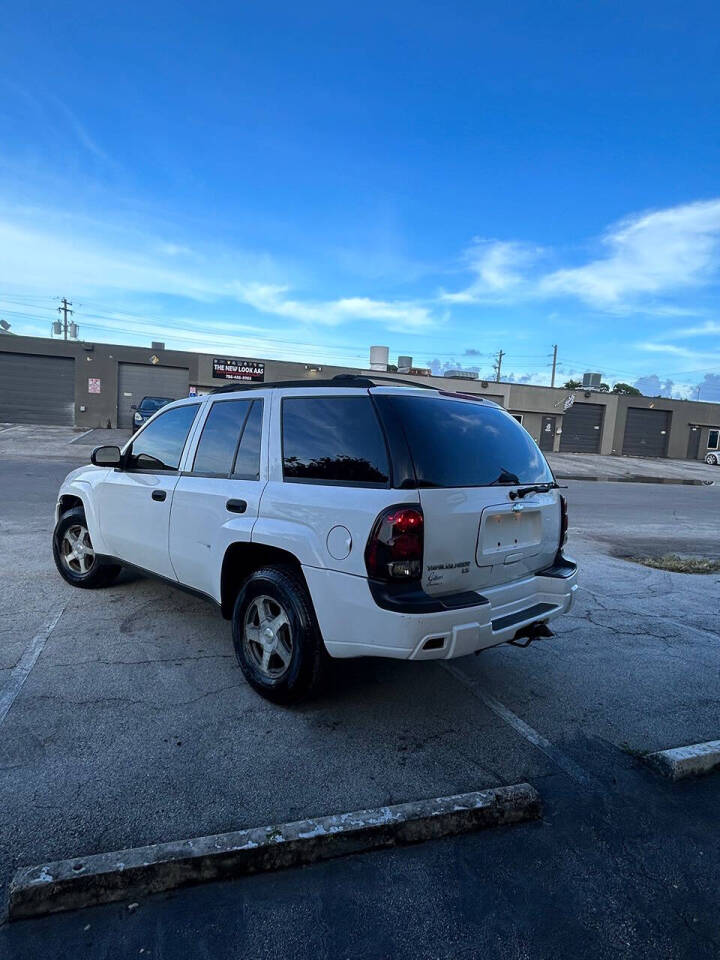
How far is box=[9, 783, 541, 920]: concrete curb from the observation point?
77.0 inches

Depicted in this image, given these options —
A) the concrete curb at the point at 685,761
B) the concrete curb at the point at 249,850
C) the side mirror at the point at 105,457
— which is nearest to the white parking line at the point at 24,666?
the side mirror at the point at 105,457

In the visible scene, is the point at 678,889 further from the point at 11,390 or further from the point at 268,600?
the point at 11,390

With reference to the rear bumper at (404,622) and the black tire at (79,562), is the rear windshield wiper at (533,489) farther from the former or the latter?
the black tire at (79,562)

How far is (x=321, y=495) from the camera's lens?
119 inches

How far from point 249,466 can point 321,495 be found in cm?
76

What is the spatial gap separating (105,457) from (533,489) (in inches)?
140

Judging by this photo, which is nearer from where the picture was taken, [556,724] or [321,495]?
[321,495]

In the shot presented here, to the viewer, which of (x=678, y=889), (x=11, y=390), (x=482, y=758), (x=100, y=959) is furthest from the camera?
(x=11, y=390)

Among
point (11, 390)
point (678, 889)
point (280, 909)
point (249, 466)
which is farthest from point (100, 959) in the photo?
point (11, 390)

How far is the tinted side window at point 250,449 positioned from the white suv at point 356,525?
13 mm

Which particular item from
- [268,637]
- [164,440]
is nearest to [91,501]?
[164,440]

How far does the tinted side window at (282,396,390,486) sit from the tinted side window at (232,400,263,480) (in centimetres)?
23

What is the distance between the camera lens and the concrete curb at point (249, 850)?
6.42 ft

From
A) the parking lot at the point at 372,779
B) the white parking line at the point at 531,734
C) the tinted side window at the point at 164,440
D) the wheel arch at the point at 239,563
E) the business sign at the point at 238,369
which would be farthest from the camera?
the business sign at the point at 238,369
